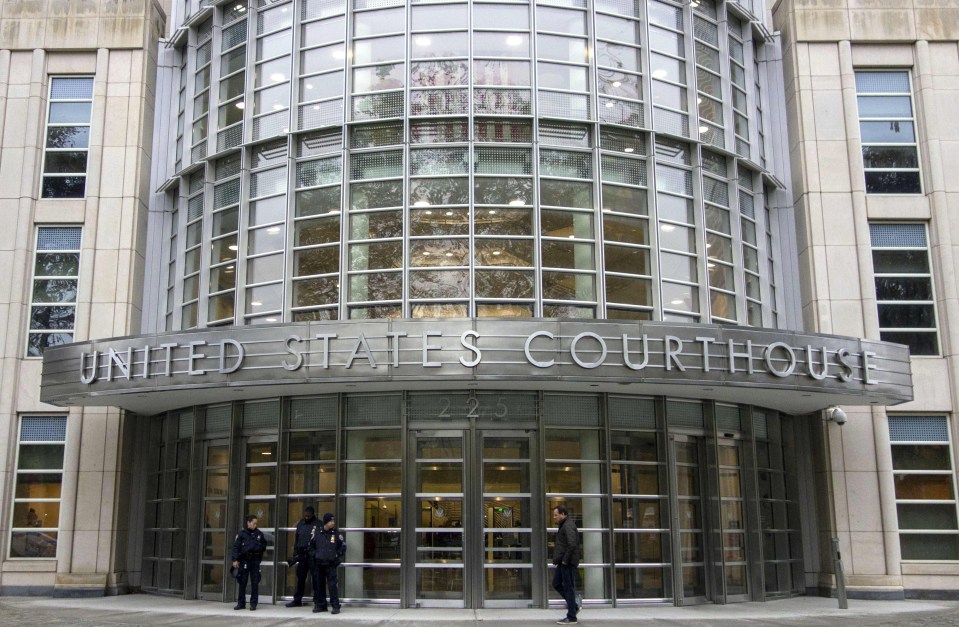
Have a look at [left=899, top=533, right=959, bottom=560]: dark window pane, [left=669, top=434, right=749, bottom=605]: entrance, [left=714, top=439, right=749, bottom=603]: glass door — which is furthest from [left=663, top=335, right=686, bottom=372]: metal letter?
[left=899, top=533, right=959, bottom=560]: dark window pane

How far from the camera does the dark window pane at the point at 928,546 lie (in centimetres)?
2123

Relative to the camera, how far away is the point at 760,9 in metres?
24.6

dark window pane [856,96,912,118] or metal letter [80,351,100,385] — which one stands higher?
dark window pane [856,96,912,118]

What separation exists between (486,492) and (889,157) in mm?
13164

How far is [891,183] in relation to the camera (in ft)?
75.5

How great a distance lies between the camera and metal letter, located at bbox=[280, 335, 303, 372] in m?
17.0

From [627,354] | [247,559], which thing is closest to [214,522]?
[247,559]

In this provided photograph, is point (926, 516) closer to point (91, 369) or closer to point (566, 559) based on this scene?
point (566, 559)

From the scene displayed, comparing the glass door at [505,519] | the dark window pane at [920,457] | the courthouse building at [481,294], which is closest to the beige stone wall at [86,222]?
the courthouse building at [481,294]

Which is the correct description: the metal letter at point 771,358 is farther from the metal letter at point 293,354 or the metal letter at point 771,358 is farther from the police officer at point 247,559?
the police officer at point 247,559

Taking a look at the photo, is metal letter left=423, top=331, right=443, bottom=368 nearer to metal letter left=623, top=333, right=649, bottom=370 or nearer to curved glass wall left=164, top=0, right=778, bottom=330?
curved glass wall left=164, top=0, right=778, bottom=330

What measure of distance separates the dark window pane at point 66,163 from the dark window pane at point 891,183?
19087 millimetres

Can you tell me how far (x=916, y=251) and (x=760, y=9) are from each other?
24.1 ft

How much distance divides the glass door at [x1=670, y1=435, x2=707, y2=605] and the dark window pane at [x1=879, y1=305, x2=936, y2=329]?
20.0ft
